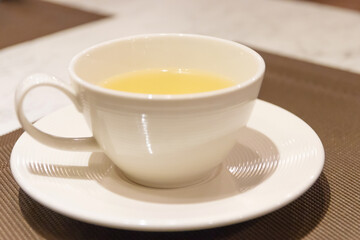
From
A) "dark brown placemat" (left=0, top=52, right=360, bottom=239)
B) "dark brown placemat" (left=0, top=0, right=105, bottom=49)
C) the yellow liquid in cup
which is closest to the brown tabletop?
"dark brown placemat" (left=0, top=52, right=360, bottom=239)

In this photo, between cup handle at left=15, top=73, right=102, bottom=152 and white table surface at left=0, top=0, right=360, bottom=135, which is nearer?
cup handle at left=15, top=73, right=102, bottom=152

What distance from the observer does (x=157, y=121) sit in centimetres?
44

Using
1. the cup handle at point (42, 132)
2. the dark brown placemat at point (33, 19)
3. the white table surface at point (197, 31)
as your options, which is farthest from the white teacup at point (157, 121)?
the dark brown placemat at point (33, 19)

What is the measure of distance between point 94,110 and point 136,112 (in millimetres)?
53

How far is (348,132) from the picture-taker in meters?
0.66

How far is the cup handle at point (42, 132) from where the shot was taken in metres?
0.48

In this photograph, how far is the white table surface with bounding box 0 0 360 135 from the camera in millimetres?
912

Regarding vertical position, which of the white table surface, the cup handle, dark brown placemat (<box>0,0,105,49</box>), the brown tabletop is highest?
the cup handle

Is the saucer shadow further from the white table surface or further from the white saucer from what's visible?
the white table surface

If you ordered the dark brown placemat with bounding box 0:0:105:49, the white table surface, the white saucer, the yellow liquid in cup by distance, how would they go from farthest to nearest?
the dark brown placemat with bounding box 0:0:105:49
the white table surface
the yellow liquid in cup
the white saucer

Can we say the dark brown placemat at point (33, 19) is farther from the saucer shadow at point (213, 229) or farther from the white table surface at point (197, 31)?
the saucer shadow at point (213, 229)

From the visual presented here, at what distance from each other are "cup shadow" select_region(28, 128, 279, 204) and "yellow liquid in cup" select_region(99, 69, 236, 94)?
0.27 feet

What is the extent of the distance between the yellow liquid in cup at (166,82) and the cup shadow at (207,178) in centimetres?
8

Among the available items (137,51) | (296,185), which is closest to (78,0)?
(137,51)
